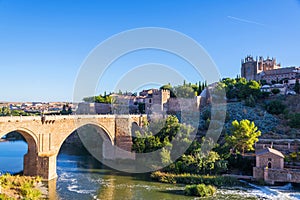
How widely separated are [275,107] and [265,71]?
59.6ft

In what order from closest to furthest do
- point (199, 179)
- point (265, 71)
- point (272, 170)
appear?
point (272, 170) → point (199, 179) → point (265, 71)

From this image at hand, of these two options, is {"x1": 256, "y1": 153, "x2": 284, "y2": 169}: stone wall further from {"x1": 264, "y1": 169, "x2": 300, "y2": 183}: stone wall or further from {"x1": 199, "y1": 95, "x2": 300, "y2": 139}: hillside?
{"x1": 199, "y1": 95, "x2": 300, "y2": 139}: hillside

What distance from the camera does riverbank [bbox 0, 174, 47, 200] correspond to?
1225 centimetres

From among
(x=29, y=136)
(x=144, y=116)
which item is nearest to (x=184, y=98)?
(x=144, y=116)

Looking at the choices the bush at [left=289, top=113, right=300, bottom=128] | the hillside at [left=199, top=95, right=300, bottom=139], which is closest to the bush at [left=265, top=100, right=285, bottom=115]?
the hillside at [left=199, top=95, right=300, bottom=139]

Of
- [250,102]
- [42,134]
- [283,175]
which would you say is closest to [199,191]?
[283,175]

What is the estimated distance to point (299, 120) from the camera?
23516mm

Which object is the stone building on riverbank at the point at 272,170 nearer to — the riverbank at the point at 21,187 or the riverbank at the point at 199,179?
the riverbank at the point at 199,179

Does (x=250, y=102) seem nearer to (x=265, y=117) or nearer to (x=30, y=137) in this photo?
(x=265, y=117)

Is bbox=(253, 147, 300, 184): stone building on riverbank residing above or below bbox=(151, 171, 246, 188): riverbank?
above

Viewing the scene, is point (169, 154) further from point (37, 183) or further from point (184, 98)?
point (184, 98)

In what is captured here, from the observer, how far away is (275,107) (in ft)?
89.5

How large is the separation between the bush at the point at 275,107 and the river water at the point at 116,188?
46.3 feet

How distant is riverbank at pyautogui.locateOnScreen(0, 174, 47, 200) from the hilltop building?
35.5 meters
